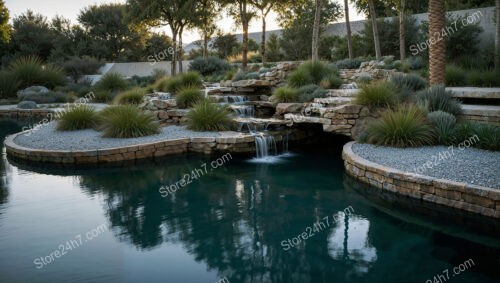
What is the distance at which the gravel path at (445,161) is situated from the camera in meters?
5.14

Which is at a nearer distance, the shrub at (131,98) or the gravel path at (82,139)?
the gravel path at (82,139)

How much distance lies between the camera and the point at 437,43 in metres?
8.47

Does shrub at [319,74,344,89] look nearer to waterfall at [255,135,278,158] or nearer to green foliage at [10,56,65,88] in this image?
waterfall at [255,135,278,158]

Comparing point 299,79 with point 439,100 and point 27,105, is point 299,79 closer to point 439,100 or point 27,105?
point 439,100

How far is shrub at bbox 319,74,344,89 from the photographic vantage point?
1062 centimetres

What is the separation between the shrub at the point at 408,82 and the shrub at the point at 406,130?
1895 mm

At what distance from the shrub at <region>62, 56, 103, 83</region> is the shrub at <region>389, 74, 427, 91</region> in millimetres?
17128

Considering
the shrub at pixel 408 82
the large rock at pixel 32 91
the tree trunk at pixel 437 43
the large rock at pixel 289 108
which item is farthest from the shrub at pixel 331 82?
the large rock at pixel 32 91

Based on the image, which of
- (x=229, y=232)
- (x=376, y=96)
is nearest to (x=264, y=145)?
(x=376, y=96)

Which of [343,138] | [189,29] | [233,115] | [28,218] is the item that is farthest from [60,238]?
[189,29]

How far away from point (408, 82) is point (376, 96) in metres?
1.62

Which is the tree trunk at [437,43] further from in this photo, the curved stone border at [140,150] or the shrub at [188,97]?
the shrub at [188,97]

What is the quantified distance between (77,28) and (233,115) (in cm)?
2582

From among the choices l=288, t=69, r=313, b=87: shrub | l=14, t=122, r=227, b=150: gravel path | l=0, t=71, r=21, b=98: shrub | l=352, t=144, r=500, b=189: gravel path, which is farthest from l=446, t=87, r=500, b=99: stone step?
l=0, t=71, r=21, b=98: shrub
